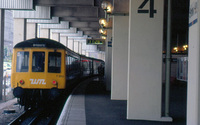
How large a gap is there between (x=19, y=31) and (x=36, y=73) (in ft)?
30.5

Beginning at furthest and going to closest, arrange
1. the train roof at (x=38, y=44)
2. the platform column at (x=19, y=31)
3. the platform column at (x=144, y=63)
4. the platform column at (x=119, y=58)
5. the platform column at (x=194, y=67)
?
the platform column at (x=19, y=31), the platform column at (x=119, y=58), the train roof at (x=38, y=44), the platform column at (x=144, y=63), the platform column at (x=194, y=67)

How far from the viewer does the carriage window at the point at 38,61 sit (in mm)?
11211

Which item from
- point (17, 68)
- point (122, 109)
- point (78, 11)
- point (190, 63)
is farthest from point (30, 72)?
point (78, 11)

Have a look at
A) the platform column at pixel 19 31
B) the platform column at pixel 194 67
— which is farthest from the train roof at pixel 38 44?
the platform column at pixel 19 31

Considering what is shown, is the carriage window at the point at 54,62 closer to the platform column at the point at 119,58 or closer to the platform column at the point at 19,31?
the platform column at the point at 119,58

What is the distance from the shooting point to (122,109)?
9844 millimetres

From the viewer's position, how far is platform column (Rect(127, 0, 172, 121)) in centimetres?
779

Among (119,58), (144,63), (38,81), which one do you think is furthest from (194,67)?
(119,58)

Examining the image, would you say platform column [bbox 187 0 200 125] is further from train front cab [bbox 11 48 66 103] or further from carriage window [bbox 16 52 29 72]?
carriage window [bbox 16 52 29 72]

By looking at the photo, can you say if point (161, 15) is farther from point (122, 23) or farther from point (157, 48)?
point (122, 23)

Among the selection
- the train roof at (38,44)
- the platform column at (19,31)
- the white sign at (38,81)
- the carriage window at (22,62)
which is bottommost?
the white sign at (38,81)

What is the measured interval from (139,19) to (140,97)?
216 cm

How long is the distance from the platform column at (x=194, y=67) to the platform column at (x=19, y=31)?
1628 centimetres

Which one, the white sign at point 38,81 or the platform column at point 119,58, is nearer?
the white sign at point 38,81
